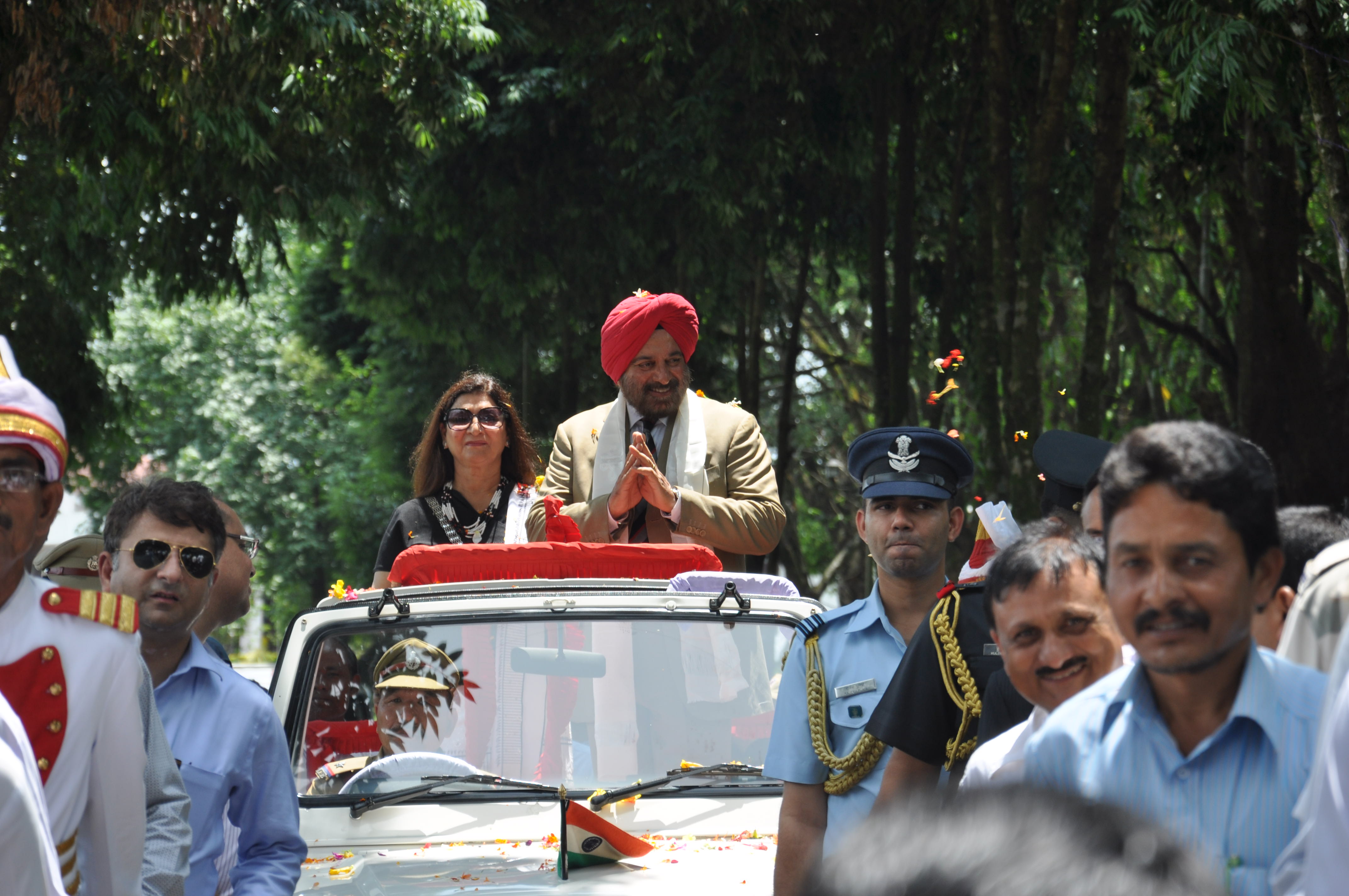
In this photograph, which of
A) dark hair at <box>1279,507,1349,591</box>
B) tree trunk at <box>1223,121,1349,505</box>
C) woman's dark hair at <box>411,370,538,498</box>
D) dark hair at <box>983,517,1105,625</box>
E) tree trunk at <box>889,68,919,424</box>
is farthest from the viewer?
tree trunk at <box>889,68,919,424</box>

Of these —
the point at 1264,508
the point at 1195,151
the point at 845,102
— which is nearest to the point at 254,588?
the point at 845,102

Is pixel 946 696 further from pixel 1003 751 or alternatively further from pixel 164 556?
pixel 164 556

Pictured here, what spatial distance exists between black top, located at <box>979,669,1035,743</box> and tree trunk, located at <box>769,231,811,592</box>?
43.8ft

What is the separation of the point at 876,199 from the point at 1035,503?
5.85 meters

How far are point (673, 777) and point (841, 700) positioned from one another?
78cm

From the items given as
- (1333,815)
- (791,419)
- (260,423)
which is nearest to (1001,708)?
(1333,815)

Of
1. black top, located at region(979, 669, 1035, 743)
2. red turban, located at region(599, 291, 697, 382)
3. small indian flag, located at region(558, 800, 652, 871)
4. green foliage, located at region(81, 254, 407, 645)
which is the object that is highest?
green foliage, located at region(81, 254, 407, 645)

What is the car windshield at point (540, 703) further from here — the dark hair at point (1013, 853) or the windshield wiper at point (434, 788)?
the dark hair at point (1013, 853)

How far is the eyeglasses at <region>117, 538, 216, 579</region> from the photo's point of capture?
9.80ft

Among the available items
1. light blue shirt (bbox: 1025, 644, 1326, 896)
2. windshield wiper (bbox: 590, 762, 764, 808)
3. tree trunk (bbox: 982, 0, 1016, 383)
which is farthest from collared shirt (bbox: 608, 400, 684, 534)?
tree trunk (bbox: 982, 0, 1016, 383)

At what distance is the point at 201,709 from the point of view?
297 centimetres

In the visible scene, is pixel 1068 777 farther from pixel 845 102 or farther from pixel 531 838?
pixel 845 102

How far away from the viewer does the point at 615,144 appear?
13.2 metres

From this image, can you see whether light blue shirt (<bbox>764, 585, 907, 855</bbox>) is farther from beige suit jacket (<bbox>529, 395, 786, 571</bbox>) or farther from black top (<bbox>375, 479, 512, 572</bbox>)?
black top (<bbox>375, 479, 512, 572</bbox>)
